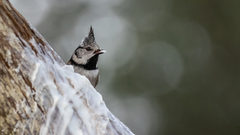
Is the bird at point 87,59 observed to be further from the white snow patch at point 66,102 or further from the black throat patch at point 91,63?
the white snow patch at point 66,102

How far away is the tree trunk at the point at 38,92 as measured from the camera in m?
1.26

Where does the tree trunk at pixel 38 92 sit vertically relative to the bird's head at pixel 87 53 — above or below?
below

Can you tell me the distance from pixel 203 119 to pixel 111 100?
2125mm

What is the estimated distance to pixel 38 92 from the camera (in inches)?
52.6

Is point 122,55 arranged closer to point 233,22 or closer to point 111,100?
point 111,100

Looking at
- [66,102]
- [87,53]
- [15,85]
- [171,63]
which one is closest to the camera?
[15,85]

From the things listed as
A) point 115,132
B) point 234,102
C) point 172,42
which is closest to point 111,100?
point 172,42

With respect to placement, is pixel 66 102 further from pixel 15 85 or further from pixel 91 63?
pixel 91 63

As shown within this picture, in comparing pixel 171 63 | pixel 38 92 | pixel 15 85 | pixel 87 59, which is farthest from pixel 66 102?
pixel 171 63

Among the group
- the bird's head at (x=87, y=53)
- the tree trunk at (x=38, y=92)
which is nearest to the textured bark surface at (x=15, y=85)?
the tree trunk at (x=38, y=92)

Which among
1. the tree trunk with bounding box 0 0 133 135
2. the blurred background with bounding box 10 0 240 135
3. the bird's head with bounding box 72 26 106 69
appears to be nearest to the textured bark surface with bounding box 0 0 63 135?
the tree trunk with bounding box 0 0 133 135

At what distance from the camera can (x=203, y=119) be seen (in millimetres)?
6188

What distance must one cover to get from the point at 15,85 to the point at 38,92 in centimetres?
10

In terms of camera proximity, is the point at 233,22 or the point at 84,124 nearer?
the point at 84,124
